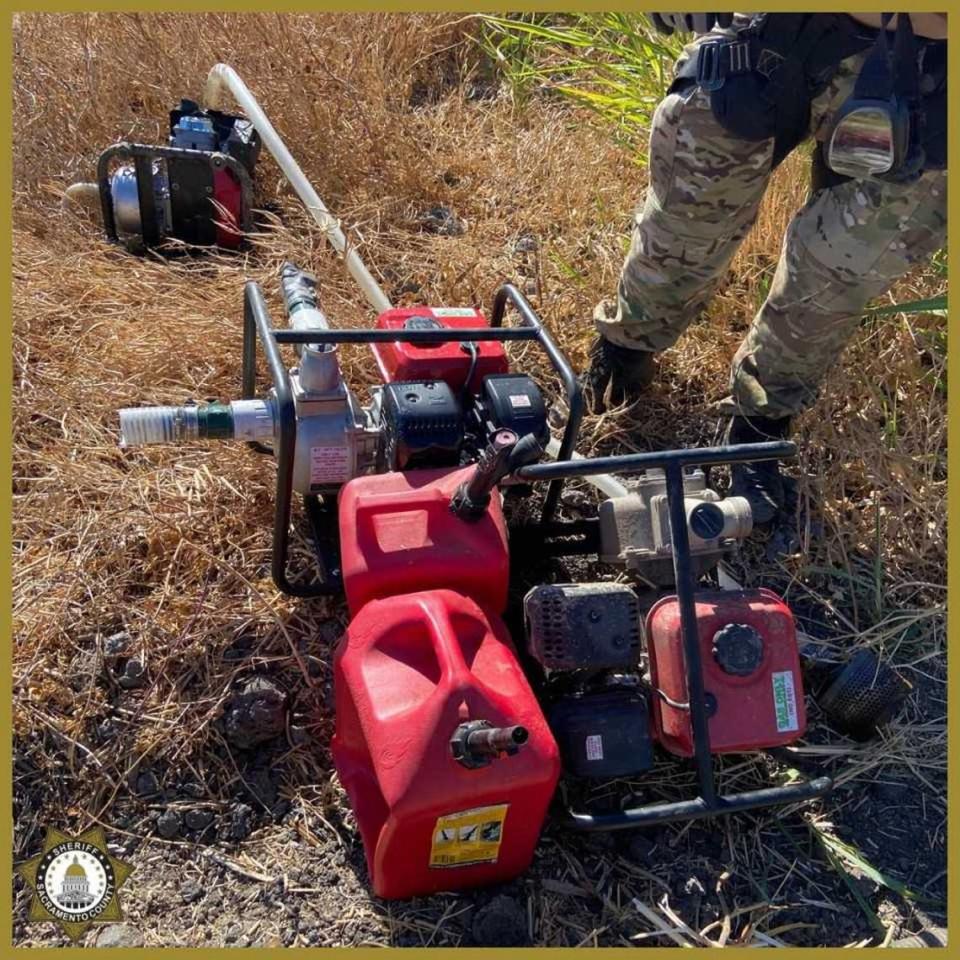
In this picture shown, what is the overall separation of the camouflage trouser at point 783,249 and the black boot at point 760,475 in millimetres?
52

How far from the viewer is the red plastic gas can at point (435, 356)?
7.50 ft

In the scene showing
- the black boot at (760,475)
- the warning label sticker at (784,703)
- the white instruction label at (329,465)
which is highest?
the white instruction label at (329,465)

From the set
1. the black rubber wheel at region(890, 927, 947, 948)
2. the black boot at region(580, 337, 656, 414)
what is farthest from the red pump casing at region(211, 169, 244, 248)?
the black rubber wheel at region(890, 927, 947, 948)

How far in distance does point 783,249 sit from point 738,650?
114cm

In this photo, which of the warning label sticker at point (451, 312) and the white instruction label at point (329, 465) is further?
the warning label sticker at point (451, 312)

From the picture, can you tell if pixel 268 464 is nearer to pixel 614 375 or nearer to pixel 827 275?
pixel 614 375

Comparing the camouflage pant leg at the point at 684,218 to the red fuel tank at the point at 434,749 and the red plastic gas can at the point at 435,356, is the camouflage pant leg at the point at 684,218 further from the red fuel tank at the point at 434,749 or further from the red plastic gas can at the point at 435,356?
the red fuel tank at the point at 434,749

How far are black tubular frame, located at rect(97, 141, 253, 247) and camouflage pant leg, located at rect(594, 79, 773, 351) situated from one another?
4.55 feet

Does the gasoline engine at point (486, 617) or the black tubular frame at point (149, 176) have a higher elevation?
the black tubular frame at point (149, 176)

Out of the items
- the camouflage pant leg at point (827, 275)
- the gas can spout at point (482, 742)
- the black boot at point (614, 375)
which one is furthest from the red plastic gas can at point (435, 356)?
the gas can spout at point (482, 742)

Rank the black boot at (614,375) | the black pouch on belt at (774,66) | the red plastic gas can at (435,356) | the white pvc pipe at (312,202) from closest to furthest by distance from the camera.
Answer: the black pouch on belt at (774,66) < the red plastic gas can at (435,356) < the white pvc pipe at (312,202) < the black boot at (614,375)

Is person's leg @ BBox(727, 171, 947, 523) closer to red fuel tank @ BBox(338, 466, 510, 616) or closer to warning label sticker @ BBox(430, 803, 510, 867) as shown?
red fuel tank @ BBox(338, 466, 510, 616)

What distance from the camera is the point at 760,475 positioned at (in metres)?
2.77

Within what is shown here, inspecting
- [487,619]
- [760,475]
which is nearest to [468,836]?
[487,619]
